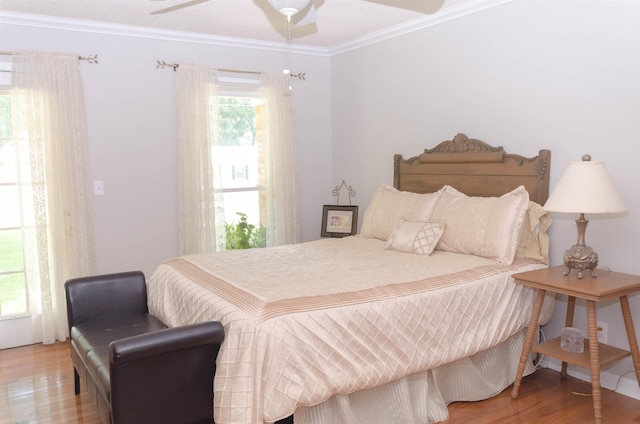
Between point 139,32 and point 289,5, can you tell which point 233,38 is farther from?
point 289,5

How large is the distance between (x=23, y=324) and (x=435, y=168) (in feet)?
11.3

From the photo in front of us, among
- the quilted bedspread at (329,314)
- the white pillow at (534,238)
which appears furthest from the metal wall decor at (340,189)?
the white pillow at (534,238)

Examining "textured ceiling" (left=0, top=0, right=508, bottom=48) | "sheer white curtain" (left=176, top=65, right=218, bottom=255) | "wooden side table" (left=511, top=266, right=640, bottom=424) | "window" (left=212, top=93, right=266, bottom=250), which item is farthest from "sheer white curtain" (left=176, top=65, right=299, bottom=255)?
"wooden side table" (left=511, top=266, right=640, bottom=424)

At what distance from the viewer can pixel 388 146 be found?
4707mm

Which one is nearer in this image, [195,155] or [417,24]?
[417,24]

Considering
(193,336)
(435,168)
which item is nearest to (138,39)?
(435,168)

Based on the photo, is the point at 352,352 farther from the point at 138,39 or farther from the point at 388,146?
the point at 138,39

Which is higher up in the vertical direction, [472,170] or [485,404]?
[472,170]

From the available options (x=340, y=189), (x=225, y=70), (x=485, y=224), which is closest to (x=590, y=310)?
(x=485, y=224)

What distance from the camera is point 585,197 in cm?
272

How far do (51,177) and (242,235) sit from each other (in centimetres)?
171

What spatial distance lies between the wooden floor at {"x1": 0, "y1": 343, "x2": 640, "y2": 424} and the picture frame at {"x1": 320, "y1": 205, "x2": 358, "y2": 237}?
7.04ft

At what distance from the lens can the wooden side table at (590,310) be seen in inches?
104

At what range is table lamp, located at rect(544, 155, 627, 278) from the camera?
2.70 metres
